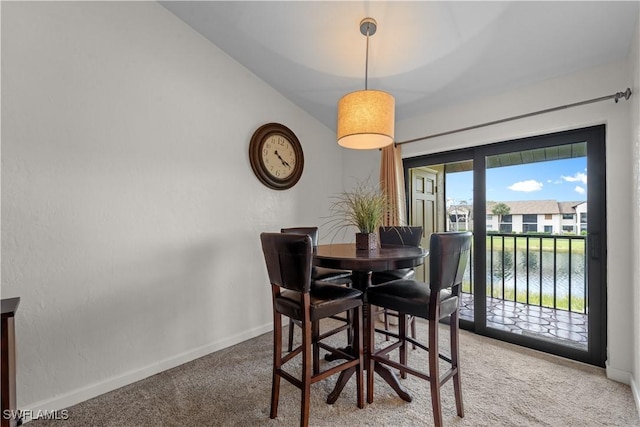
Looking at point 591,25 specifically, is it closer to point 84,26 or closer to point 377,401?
point 377,401

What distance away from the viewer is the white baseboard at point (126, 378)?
1731mm

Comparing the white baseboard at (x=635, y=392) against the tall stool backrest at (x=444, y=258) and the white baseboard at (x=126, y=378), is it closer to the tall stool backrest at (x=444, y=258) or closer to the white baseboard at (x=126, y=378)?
the tall stool backrest at (x=444, y=258)

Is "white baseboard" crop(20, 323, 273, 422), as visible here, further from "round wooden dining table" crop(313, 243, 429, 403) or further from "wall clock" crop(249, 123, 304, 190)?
"wall clock" crop(249, 123, 304, 190)

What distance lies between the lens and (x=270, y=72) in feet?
9.14

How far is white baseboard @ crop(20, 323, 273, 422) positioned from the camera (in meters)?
1.73

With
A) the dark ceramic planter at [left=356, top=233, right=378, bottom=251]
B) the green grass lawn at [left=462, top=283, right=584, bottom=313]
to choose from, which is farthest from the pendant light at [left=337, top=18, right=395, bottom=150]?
the green grass lawn at [left=462, top=283, right=584, bottom=313]

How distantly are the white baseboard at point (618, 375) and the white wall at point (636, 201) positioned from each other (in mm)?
79

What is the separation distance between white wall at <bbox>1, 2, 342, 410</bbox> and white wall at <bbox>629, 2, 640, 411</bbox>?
2781 millimetres

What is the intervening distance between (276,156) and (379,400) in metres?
2.32

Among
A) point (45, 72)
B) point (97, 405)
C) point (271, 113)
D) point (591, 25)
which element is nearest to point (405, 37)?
point (591, 25)

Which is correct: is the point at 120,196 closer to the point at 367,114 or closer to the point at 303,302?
the point at 303,302

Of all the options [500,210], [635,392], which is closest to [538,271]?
[500,210]

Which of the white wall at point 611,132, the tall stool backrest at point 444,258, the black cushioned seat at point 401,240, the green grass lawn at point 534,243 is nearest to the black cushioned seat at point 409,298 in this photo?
the tall stool backrest at point 444,258

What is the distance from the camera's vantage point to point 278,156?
3.04m
